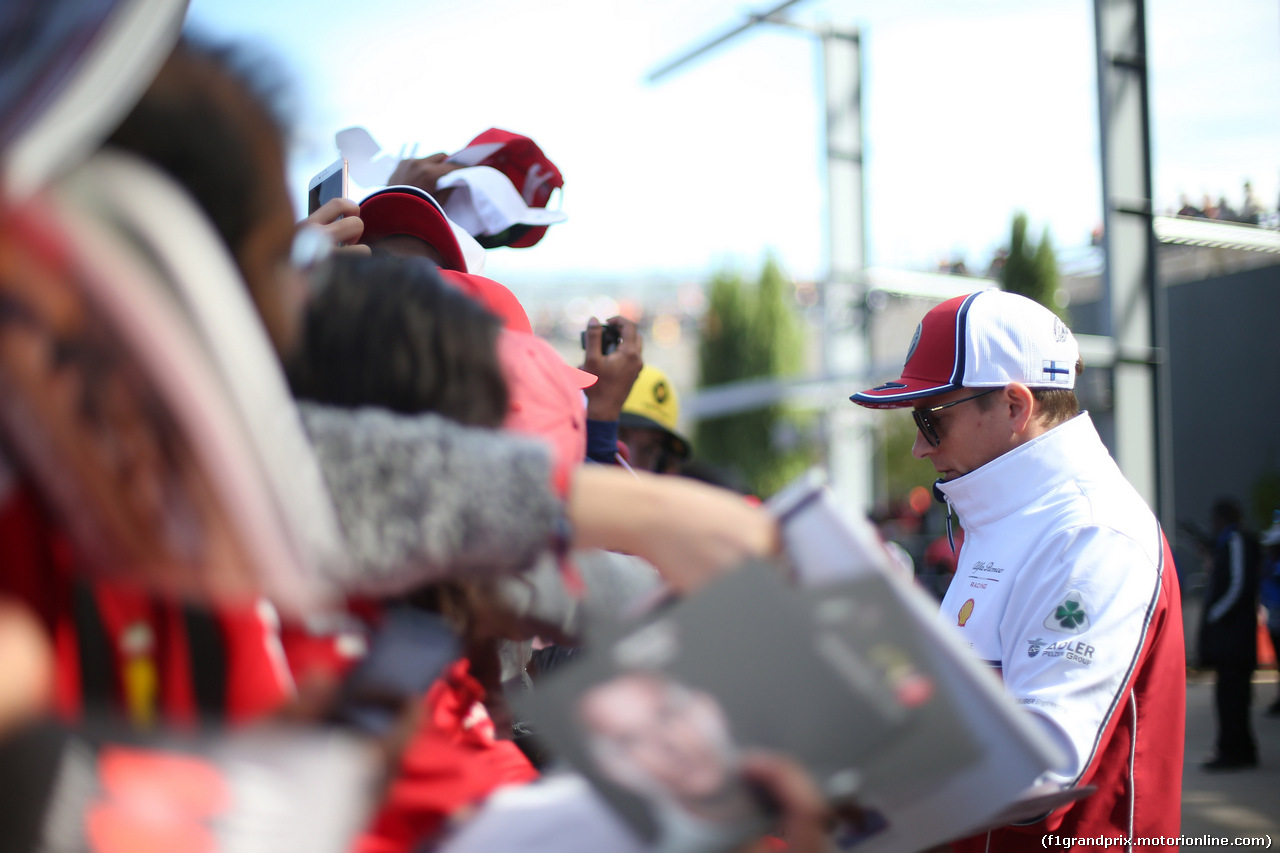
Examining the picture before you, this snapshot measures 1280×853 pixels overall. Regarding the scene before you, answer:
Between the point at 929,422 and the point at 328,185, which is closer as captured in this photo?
the point at 328,185

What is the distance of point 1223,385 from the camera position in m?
15.2

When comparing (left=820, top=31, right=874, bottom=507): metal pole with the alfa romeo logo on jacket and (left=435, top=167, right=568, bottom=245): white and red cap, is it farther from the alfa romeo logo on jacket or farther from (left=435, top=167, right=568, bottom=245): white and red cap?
the alfa romeo logo on jacket

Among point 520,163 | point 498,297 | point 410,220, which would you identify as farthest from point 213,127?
point 520,163

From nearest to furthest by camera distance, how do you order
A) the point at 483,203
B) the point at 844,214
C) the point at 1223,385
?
the point at 483,203 < the point at 844,214 < the point at 1223,385

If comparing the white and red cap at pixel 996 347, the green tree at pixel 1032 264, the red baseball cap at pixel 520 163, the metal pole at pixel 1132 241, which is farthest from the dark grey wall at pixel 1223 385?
the red baseball cap at pixel 520 163

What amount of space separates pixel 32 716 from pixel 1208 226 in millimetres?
8400

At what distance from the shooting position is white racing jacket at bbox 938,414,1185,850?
179cm

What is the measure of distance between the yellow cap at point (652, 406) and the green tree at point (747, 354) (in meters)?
25.9

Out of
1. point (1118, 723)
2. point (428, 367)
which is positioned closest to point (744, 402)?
point (1118, 723)

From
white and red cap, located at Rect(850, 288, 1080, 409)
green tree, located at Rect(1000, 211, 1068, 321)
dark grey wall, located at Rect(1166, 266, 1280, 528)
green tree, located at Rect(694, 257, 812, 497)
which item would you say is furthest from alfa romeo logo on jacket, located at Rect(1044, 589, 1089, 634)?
green tree, located at Rect(694, 257, 812, 497)

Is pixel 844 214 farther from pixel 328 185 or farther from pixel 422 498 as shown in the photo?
pixel 422 498

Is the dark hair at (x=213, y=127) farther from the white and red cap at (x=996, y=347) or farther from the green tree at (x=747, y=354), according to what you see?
the green tree at (x=747, y=354)

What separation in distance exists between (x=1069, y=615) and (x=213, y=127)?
1.58 m

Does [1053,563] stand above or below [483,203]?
below
